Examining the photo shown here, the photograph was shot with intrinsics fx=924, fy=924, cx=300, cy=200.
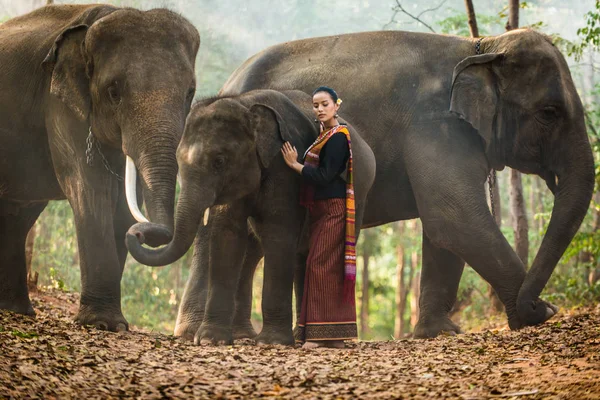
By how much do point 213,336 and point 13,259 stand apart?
2465mm

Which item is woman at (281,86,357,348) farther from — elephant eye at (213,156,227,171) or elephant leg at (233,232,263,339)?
elephant leg at (233,232,263,339)

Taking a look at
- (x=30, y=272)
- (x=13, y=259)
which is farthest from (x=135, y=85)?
(x=30, y=272)

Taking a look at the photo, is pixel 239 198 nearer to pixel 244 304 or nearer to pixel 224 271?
pixel 224 271

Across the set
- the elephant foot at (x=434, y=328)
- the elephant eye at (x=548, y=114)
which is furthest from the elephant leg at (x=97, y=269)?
the elephant eye at (x=548, y=114)

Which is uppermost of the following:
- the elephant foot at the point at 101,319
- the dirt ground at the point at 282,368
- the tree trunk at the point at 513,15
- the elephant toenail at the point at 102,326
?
the tree trunk at the point at 513,15

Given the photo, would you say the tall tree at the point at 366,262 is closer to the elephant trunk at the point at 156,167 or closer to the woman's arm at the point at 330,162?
the woman's arm at the point at 330,162

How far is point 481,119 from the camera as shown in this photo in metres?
8.18

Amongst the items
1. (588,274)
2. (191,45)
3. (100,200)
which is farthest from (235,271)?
(588,274)

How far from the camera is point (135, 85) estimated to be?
698 cm

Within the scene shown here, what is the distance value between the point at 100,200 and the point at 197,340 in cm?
135

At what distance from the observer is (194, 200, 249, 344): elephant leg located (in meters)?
6.91

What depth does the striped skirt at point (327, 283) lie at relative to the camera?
688 centimetres

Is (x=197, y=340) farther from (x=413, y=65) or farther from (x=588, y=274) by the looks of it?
(x=588, y=274)

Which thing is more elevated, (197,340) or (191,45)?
(191,45)
